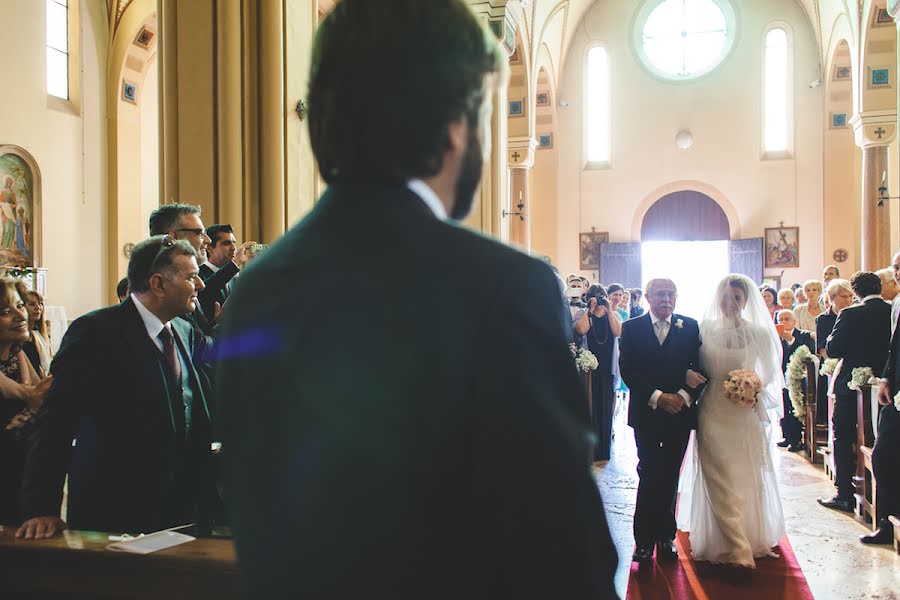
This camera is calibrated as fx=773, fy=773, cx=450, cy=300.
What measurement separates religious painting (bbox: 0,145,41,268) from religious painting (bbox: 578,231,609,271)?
515 inches

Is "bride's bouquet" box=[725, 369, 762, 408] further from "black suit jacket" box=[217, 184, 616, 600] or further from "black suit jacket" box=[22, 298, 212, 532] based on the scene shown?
"black suit jacket" box=[217, 184, 616, 600]

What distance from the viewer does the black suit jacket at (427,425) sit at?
813mm

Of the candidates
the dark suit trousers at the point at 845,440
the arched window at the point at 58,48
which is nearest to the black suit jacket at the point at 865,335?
the dark suit trousers at the point at 845,440

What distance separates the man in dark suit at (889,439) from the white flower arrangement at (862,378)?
0.50 m

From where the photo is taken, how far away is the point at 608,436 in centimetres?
895

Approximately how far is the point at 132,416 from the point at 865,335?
18.5ft

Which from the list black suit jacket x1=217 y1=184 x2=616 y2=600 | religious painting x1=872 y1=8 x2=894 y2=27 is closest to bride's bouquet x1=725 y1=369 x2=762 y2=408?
black suit jacket x1=217 y1=184 x2=616 y2=600

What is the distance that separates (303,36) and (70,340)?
4311 millimetres

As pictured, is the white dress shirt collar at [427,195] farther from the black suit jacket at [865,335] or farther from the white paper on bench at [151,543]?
the black suit jacket at [865,335]

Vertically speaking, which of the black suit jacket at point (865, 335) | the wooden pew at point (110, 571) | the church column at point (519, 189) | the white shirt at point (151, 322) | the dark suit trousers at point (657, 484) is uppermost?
the church column at point (519, 189)

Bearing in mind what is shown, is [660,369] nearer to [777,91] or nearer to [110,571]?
[110,571]

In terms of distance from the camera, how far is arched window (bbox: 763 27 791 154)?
789 inches

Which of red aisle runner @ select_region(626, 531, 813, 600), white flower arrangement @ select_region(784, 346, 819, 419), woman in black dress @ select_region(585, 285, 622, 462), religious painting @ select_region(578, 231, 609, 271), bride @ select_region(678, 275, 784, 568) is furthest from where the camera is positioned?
religious painting @ select_region(578, 231, 609, 271)

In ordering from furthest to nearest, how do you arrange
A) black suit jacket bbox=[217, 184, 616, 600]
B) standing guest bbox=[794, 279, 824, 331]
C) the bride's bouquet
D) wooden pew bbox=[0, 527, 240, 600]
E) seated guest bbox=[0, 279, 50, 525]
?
standing guest bbox=[794, 279, 824, 331], the bride's bouquet, seated guest bbox=[0, 279, 50, 525], wooden pew bbox=[0, 527, 240, 600], black suit jacket bbox=[217, 184, 616, 600]
